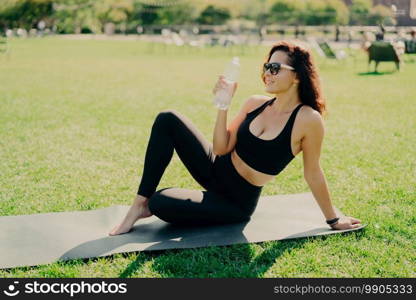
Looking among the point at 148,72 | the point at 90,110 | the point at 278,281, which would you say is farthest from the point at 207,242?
the point at 148,72

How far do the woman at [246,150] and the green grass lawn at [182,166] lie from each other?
318mm

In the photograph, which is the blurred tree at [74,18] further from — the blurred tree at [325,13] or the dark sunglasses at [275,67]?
the dark sunglasses at [275,67]

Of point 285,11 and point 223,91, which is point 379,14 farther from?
point 223,91

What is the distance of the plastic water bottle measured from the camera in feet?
9.85

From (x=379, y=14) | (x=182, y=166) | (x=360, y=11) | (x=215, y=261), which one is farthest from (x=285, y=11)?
(x=215, y=261)

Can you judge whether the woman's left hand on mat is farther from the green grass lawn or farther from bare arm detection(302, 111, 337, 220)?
bare arm detection(302, 111, 337, 220)

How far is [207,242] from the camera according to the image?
3.27 m

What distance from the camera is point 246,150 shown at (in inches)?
131

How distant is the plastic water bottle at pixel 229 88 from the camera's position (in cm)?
300

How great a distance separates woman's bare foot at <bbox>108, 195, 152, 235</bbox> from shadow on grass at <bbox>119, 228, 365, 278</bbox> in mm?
338

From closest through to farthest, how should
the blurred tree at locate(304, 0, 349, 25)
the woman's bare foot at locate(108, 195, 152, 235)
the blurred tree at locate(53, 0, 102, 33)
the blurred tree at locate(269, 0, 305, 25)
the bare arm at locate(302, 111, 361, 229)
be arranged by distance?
the bare arm at locate(302, 111, 361, 229) < the woman's bare foot at locate(108, 195, 152, 235) < the blurred tree at locate(304, 0, 349, 25) < the blurred tree at locate(53, 0, 102, 33) < the blurred tree at locate(269, 0, 305, 25)

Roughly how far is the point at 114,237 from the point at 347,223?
164cm

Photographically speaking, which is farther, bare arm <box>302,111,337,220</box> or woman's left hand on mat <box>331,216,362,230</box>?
woman's left hand on mat <box>331,216,362,230</box>

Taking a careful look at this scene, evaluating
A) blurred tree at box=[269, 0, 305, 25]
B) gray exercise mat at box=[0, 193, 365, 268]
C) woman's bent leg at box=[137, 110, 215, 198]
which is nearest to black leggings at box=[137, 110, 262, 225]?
woman's bent leg at box=[137, 110, 215, 198]
